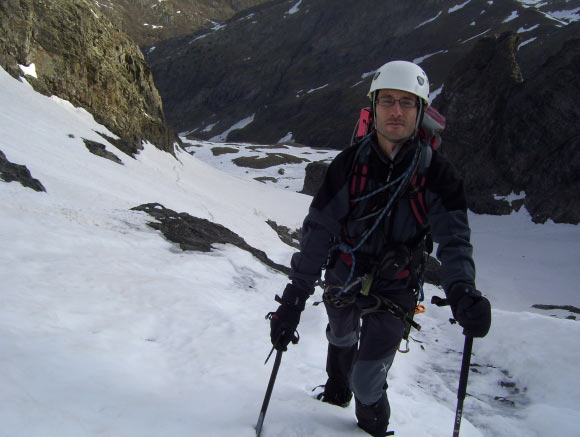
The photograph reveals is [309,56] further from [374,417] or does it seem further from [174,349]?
[374,417]

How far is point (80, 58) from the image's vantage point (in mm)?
26344

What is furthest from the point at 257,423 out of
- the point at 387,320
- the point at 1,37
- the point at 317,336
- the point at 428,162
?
the point at 1,37

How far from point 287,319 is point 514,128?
4000 centimetres

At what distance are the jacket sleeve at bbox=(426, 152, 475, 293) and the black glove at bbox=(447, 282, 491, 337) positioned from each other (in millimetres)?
112

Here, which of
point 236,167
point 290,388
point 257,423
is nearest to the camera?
point 257,423

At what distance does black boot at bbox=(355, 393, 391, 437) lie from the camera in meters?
3.58

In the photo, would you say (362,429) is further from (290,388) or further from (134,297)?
(134,297)

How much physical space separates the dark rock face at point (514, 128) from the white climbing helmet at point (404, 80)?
33.2 meters

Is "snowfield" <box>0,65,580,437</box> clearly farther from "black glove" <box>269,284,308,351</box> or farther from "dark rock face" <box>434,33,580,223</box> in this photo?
"dark rock face" <box>434,33,580,223</box>

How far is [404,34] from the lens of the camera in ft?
365

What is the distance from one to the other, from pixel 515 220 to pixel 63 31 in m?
35.1

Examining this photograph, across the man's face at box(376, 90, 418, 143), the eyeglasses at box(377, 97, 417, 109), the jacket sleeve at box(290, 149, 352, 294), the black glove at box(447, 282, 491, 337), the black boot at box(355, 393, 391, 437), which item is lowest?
the black boot at box(355, 393, 391, 437)

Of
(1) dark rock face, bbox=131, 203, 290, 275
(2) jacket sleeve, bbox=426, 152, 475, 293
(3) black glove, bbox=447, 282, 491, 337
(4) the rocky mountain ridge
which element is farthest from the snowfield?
(4) the rocky mountain ridge

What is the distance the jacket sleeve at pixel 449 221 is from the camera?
3.22 m
